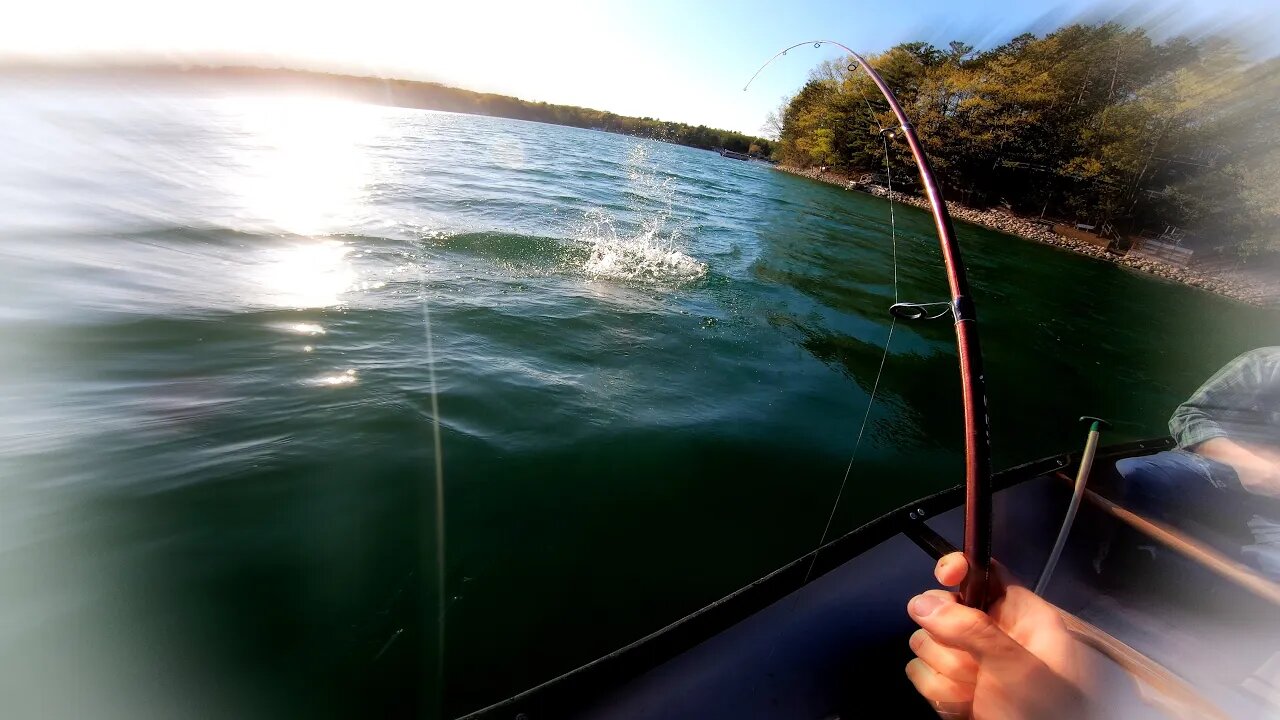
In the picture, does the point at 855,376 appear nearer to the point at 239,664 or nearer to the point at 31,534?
the point at 239,664

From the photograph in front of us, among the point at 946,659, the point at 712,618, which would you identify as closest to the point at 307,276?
the point at 712,618

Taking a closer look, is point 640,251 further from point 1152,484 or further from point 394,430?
point 1152,484

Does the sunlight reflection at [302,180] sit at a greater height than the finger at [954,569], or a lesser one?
lesser

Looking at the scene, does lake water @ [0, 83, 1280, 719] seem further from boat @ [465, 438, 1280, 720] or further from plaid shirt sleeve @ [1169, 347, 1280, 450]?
plaid shirt sleeve @ [1169, 347, 1280, 450]

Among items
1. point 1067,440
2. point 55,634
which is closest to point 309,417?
point 55,634

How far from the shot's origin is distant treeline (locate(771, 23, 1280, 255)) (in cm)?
2514

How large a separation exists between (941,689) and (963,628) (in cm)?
22

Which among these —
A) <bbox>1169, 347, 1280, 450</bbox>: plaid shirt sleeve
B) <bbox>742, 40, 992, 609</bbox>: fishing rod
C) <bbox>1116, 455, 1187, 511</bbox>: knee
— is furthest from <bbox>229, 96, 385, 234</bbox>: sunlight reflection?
<bbox>1169, 347, 1280, 450</bbox>: plaid shirt sleeve

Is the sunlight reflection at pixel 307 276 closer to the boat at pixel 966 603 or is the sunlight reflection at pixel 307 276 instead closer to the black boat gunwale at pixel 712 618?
the black boat gunwale at pixel 712 618

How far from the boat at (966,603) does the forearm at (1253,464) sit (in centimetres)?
62

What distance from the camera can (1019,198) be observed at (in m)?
37.0

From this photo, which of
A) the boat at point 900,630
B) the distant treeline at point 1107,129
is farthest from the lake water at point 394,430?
the distant treeline at point 1107,129

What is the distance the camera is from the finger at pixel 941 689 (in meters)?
1.21

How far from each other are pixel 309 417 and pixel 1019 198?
4909 cm
